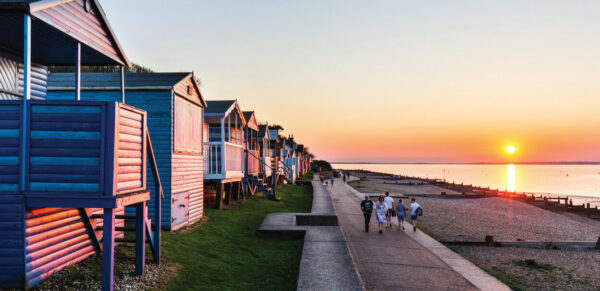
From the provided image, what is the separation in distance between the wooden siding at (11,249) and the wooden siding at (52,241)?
10 cm

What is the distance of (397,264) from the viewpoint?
39.8 feet

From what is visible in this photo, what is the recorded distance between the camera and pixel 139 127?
26.1 feet

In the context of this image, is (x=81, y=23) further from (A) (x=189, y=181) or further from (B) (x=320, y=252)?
(A) (x=189, y=181)

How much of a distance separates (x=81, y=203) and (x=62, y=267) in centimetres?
239

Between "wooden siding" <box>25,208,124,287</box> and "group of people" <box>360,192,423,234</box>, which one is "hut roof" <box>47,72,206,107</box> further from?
"group of people" <box>360,192,423,234</box>

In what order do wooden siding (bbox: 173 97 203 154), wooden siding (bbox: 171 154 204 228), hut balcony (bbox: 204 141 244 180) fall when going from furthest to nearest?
hut balcony (bbox: 204 141 244 180), wooden siding (bbox: 173 97 203 154), wooden siding (bbox: 171 154 204 228)

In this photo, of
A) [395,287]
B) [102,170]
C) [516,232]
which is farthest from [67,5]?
[516,232]

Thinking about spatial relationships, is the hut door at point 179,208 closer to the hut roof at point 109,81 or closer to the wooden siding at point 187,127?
the wooden siding at point 187,127

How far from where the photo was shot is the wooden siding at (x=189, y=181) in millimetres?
15188

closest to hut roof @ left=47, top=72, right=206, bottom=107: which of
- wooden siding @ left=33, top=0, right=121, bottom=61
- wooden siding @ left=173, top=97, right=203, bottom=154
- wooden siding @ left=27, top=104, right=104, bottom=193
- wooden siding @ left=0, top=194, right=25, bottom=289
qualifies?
wooden siding @ left=173, top=97, right=203, bottom=154

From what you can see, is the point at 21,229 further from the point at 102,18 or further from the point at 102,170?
the point at 102,18

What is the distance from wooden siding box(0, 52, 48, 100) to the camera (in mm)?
9219

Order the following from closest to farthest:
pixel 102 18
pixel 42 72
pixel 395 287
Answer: pixel 102 18
pixel 395 287
pixel 42 72

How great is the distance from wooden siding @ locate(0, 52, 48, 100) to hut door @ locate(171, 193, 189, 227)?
5930mm
